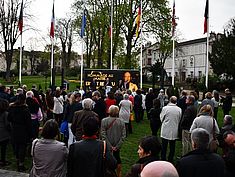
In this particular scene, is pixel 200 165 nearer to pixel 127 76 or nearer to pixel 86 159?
pixel 86 159

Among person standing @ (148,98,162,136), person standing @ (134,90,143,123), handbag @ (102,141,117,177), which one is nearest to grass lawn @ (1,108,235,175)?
person standing @ (148,98,162,136)

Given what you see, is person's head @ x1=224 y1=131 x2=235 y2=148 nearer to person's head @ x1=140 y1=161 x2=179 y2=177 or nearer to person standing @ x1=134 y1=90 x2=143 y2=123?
person's head @ x1=140 y1=161 x2=179 y2=177

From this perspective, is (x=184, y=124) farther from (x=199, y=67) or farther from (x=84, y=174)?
(x=199, y=67)

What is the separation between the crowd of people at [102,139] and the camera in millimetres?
4590

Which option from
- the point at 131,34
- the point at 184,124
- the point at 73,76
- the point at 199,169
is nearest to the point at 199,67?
the point at 73,76

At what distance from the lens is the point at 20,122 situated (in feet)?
30.0

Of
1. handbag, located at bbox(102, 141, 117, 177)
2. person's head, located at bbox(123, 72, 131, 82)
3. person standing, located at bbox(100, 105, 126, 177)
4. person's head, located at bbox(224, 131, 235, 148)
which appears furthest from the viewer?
person's head, located at bbox(123, 72, 131, 82)

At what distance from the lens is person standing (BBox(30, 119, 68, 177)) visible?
17.7 ft

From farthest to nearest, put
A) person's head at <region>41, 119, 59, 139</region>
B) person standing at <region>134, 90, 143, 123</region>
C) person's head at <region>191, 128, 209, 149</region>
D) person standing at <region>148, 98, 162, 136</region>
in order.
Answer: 1. person standing at <region>134, 90, 143, 123</region>
2. person standing at <region>148, 98, 162, 136</region>
3. person's head at <region>41, 119, 59, 139</region>
4. person's head at <region>191, 128, 209, 149</region>

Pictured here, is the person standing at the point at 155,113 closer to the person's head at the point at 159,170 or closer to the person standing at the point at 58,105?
the person standing at the point at 58,105

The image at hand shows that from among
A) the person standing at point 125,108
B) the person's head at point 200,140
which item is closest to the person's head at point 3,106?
the person standing at point 125,108

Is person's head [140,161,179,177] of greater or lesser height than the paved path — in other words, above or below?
above

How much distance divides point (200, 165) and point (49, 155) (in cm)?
218

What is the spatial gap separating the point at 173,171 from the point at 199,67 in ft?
290
